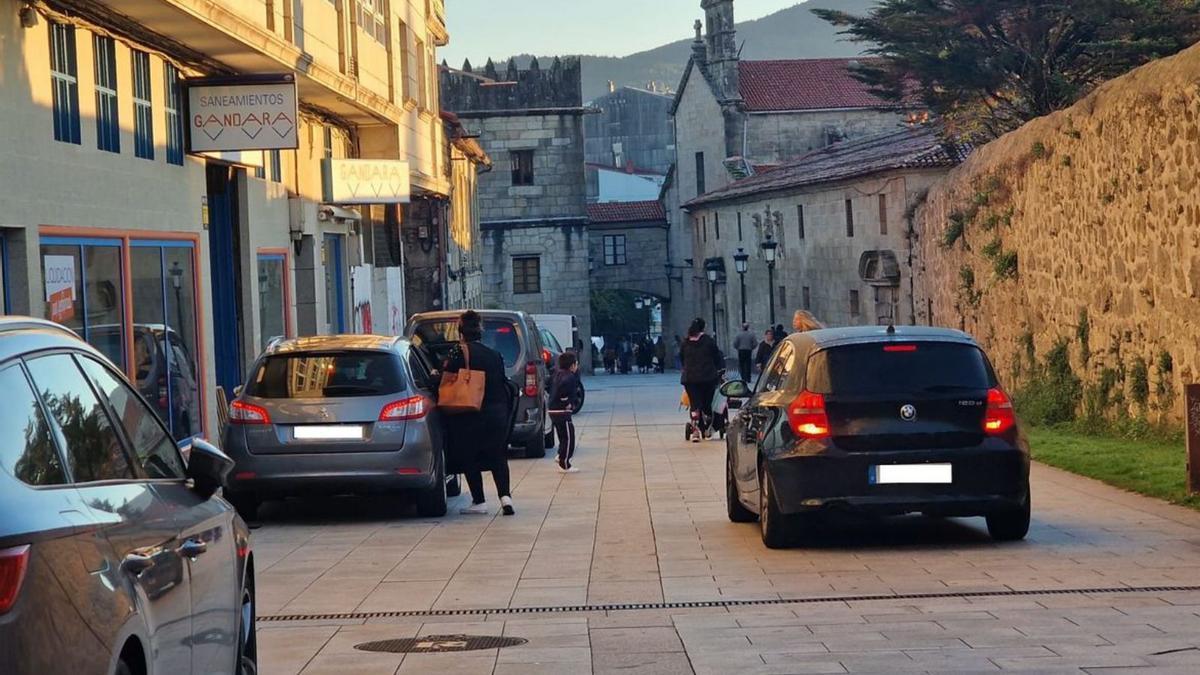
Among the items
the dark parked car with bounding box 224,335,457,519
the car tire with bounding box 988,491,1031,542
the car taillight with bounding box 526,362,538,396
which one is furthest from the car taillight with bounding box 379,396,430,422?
the car taillight with bounding box 526,362,538,396

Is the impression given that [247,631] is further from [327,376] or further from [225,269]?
[225,269]

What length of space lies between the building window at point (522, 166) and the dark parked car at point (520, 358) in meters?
53.3

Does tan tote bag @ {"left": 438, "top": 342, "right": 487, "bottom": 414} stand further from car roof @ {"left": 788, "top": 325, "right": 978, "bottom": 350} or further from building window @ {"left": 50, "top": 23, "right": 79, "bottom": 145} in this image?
building window @ {"left": 50, "top": 23, "right": 79, "bottom": 145}

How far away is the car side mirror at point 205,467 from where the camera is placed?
5.79 meters

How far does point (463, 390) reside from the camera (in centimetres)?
1501

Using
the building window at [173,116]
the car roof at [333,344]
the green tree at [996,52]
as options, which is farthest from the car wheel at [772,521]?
the green tree at [996,52]

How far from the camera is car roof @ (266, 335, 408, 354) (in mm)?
14805

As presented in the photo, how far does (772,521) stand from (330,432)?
13.9 feet

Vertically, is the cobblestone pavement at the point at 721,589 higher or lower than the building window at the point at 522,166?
lower

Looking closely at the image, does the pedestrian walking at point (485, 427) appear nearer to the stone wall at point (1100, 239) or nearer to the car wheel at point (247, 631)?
the stone wall at point (1100, 239)

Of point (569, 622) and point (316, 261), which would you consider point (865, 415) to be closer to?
point (569, 622)

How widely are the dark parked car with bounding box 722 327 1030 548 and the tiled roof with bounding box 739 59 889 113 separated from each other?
69.7 meters

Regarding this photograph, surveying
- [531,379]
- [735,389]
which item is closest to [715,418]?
[531,379]

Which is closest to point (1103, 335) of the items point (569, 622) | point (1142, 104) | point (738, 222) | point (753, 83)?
point (1142, 104)
